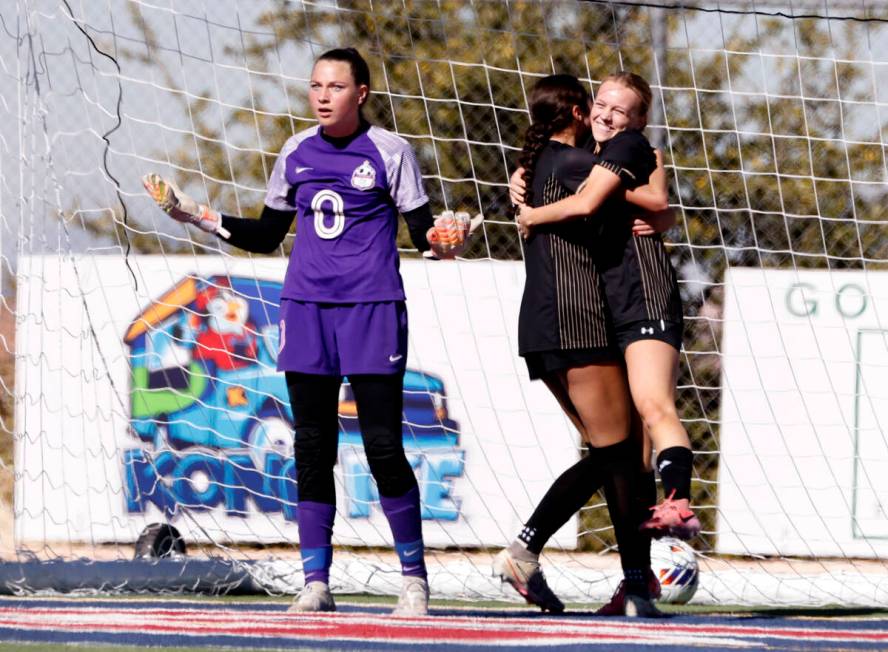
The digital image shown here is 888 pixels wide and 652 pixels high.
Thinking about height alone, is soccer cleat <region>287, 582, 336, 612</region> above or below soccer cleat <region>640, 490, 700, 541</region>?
below

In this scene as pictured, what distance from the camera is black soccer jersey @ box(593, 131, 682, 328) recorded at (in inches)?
178

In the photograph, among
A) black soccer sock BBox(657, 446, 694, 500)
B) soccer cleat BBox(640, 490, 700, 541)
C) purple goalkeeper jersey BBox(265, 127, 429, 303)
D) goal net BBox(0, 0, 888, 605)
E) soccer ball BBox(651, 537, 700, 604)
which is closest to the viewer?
soccer cleat BBox(640, 490, 700, 541)

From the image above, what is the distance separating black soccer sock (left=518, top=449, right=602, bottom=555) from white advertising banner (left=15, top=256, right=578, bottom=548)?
2.97 m

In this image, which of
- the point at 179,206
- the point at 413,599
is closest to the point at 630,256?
the point at 413,599

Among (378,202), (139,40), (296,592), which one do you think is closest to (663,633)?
(378,202)

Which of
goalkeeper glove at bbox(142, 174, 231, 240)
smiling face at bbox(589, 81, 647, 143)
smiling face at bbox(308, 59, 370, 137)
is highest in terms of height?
smiling face at bbox(308, 59, 370, 137)

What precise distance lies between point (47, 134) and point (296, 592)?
194 cm

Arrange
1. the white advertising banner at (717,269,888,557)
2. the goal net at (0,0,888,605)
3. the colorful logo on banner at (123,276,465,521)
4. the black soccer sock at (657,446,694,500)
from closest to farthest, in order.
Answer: the black soccer sock at (657,446,694,500) → the goal net at (0,0,888,605) → the white advertising banner at (717,269,888,557) → the colorful logo on banner at (123,276,465,521)

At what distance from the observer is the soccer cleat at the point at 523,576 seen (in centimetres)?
484

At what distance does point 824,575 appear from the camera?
250 inches

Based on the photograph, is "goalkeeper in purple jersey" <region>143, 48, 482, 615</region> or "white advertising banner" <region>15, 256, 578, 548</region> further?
"white advertising banner" <region>15, 256, 578, 548</region>

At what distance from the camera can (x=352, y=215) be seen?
4.59 meters

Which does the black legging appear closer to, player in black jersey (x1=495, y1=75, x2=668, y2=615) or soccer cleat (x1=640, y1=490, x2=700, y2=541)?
A: player in black jersey (x1=495, y1=75, x2=668, y2=615)

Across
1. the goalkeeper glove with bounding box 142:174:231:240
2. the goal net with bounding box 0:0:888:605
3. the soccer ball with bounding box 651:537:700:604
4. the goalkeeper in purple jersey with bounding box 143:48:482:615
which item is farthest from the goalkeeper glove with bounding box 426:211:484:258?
the goal net with bounding box 0:0:888:605
